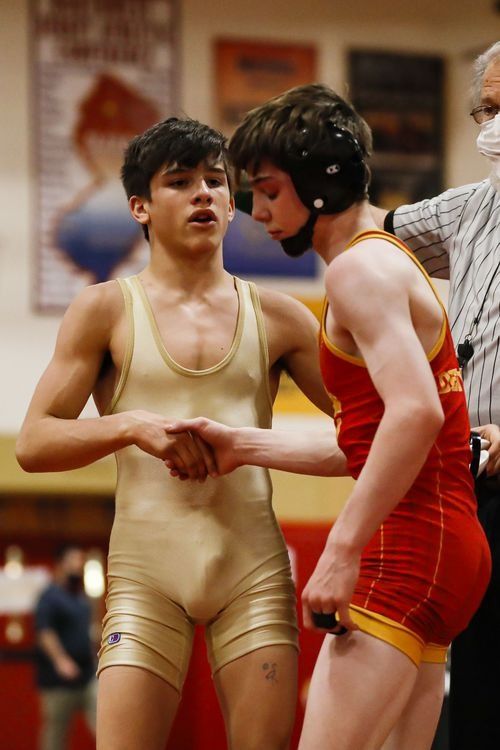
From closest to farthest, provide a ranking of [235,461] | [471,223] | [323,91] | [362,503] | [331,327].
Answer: [362,503] → [331,327] → [323,91] → [235,461] → [471,223]

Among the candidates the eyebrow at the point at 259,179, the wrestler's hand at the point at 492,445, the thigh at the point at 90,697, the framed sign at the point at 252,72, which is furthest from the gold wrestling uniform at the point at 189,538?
the framed sign at the point at 252,72

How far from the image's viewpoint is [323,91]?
3.10 metres

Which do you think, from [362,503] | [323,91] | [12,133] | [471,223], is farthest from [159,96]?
[362,503]

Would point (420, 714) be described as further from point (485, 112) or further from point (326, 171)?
point (485, 112)

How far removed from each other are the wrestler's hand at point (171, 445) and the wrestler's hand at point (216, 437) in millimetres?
17

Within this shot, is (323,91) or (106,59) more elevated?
(323,91)

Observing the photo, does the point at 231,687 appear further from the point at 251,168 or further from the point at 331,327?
the point at 251,168

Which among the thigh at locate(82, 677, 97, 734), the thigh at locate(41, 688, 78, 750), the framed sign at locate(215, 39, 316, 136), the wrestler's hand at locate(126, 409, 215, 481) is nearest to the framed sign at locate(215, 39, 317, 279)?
the framed sign at locate(215, 39, 316, 136)

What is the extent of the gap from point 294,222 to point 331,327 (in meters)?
0.30

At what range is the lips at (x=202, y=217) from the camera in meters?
3.73

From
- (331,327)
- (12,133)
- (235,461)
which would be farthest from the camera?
(12,133)

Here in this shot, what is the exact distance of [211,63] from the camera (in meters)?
11.5

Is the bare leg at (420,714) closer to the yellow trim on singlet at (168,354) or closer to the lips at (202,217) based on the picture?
the yellow trim on singlet at (168,354)

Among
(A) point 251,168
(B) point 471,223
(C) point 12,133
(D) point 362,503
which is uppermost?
(A) point 251,168
